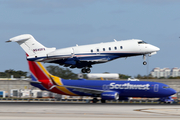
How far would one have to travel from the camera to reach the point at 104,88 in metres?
95.4

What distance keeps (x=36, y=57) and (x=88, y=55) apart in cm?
731

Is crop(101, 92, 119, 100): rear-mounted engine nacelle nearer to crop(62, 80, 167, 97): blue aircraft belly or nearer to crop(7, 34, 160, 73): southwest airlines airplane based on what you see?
crop(62, 80, 167, 97): blue aircraft belly

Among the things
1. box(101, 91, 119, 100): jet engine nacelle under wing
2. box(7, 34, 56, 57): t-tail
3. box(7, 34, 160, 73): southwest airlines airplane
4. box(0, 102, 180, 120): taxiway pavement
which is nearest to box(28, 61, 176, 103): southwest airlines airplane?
box(101, 91, 119, 100): jet engine nacelle under wing

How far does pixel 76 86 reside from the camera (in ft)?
316

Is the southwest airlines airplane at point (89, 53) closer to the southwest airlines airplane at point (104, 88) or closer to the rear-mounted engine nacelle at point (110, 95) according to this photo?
the southwest airlines airplane at point (104, 88)

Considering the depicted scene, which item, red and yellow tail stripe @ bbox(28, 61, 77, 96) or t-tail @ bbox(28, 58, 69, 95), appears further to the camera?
t-tail @ bbox(28, 58, 69, 95)

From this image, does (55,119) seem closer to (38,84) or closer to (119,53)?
(119,53)

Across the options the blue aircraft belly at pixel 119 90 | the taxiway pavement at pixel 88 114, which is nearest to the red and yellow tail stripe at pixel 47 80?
the blue aircraft belly at pixel 119 90

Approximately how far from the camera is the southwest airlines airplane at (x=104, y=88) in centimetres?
9069

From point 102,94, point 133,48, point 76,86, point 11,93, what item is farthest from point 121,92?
point 11,93

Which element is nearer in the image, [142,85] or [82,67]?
[82,67]

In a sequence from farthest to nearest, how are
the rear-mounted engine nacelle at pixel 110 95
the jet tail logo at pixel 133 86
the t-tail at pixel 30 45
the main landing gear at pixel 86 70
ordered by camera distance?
the rear-mounted engine nacelle at pixel 110 95 → the jet tail logo at pixel 133 86 → the t-tail at pixel 30 45 → the main landing gear at pixel 86 70

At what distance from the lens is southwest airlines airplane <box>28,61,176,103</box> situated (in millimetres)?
90688

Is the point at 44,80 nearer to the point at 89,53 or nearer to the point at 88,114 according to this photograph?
the point at 88,114
